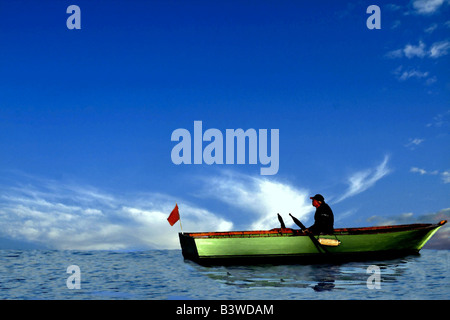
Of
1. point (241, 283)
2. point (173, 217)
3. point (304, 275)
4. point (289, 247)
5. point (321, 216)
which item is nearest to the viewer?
point (241, 283)

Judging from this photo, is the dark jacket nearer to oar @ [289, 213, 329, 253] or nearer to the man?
the man

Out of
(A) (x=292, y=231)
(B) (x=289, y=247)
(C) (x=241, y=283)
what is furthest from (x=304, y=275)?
(A) (x=292, y=231)

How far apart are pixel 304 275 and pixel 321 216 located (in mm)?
4843

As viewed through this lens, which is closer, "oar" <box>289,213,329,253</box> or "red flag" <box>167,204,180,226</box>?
"oar" <box>289,213,329,253</box>

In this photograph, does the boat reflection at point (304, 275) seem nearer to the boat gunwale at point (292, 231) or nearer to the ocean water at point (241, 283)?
the ocean water at point (241, 283)

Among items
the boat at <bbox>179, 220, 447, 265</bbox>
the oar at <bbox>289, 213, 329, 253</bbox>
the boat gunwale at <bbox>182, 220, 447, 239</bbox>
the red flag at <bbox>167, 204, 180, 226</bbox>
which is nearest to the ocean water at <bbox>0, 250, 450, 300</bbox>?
the boat at <bbox>179, 220, 447, 265</bbox>

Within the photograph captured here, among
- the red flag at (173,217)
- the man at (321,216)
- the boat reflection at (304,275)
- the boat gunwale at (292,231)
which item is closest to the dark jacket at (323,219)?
the man at (321,216)

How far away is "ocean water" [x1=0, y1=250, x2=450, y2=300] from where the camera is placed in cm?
1308

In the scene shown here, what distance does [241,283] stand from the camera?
15.4 metres

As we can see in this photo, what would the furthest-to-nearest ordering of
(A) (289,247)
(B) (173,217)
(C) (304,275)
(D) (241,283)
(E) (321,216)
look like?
1. (B) (173,217)
2. (A) (289,247)
3. (E) (321,216)
4. (C) (304,275)
5. (D) (241,283)

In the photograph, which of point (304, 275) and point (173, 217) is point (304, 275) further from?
point (173, 217)

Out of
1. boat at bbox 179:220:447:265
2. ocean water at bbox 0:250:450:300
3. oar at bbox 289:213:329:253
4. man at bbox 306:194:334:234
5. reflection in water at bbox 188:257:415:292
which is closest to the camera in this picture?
ocean water at bbox 0:250:450:300

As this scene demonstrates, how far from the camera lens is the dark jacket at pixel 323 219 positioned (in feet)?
70.4
